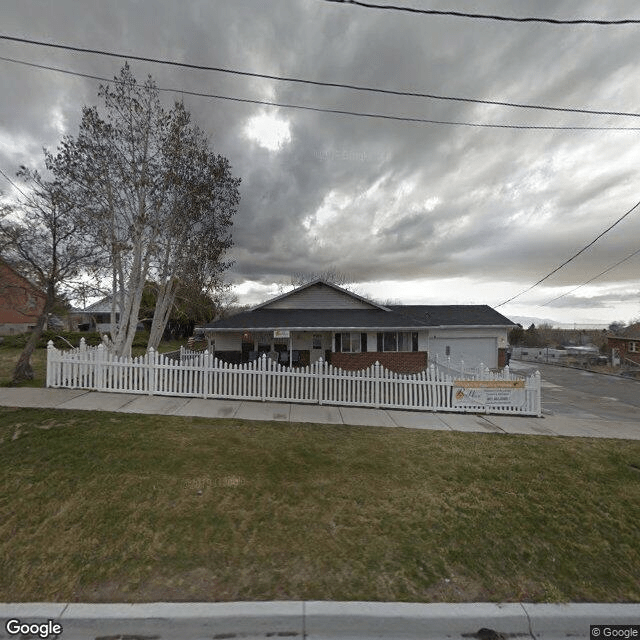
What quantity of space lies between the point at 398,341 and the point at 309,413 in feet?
26.3

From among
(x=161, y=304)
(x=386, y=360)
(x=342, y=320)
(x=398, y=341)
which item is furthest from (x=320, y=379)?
(x=161, y=304)

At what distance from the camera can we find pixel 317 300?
56.4 ft

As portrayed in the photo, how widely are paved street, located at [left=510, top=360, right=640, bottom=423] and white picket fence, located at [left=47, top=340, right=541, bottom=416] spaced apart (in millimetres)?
2848

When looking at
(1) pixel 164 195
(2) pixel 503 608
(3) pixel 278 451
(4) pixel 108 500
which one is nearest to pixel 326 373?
(3) pixel 278 451

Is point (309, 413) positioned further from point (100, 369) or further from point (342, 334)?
point (342, 334)

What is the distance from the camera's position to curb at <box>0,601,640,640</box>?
7.52ft

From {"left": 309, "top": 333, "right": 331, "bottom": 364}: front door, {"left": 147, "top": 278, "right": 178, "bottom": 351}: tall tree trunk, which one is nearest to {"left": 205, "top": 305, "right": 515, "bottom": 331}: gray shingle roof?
{"left": 309, "top": 333, "right": 331, "bottom": 364}: front door

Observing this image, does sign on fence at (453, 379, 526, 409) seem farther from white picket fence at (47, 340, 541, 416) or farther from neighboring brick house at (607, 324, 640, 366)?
neighboring brick house at (607, 324, 640, 366)

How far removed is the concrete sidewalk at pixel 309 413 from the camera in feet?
23.7

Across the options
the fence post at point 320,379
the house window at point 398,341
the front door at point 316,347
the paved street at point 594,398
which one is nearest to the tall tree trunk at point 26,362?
the fence post at point 320,379

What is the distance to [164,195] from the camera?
424 inches

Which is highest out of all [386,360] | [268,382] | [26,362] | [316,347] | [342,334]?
[342,334]

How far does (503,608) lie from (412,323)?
1188 cm

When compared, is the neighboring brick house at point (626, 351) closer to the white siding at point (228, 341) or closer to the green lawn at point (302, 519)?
the green lawn at point (302, 519)
